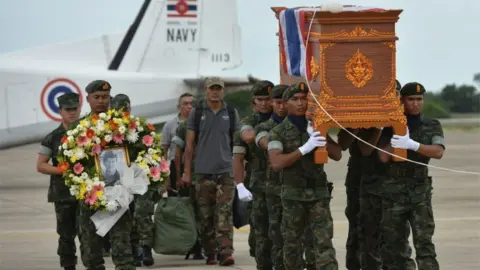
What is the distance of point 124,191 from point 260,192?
158 cm

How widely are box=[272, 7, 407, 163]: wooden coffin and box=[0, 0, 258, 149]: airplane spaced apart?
17.6 m

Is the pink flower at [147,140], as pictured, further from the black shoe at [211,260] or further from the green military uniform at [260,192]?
the black shoe at [211,260]

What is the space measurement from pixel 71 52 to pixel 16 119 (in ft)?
21.0

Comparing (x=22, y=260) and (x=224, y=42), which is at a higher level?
(x=224, y=42)

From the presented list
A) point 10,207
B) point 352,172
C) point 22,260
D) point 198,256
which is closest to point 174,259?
point 198,256

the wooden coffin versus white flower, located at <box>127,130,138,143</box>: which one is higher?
the wooden coffin

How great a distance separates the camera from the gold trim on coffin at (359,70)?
10.3 meters

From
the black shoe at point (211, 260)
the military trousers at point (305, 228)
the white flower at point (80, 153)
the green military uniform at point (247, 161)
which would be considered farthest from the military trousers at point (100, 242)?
the black shoe at point (211, 260)

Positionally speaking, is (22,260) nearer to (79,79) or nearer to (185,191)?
(185,191)

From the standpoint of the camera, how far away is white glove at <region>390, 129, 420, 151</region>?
10531mm

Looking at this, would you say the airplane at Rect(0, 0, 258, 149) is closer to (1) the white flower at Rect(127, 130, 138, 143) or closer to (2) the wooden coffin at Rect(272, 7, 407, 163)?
(1) the white flower at Rect(127, 130, 138, 143)

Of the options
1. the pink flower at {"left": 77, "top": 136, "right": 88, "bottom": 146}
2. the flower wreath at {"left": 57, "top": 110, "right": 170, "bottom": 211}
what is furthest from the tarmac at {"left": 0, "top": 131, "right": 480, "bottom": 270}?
the pink flower at {"left": 77, "top": 136, "right": 88, "bottom": 146}

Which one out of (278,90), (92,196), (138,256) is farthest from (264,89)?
(138,256)

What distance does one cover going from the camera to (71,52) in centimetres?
3366
